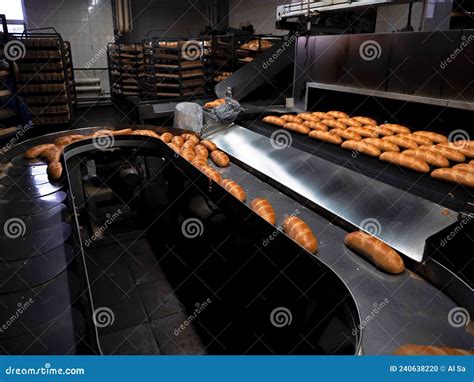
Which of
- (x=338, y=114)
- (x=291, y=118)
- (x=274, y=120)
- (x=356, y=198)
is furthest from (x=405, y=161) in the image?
(x=274, y=120)

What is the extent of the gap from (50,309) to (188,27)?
44.7 feet

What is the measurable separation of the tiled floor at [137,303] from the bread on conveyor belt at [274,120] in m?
1.83

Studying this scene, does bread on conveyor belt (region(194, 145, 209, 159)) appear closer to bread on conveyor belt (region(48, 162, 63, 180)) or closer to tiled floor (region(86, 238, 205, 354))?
tiled floor (region(86, 238, 205, 354))

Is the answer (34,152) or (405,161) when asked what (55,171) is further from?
(405,161)

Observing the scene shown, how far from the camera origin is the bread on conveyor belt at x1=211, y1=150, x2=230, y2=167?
3.29 meters

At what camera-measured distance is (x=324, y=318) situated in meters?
1.52

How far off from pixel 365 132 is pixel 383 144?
354 millimetres

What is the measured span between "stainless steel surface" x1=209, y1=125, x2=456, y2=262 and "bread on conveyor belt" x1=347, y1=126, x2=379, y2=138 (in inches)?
20.1

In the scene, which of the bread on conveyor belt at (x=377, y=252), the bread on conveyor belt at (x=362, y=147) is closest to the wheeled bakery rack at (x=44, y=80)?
the bread on conveyor belt at (x=362, y=147)

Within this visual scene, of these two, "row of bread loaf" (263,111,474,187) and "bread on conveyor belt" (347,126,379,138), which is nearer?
"row of bread loaf" (263,111,474,187)

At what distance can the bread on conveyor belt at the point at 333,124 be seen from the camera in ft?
10.9

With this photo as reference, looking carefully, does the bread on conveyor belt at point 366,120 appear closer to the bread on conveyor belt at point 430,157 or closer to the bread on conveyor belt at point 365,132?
the bread on conveyor belt at point 365,132

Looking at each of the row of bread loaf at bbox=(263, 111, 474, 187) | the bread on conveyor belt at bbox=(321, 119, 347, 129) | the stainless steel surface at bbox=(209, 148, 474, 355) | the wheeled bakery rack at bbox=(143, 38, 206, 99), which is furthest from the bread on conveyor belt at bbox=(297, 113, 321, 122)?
the wheeled bakery rack at bbox=(143, 38, 206, 99)

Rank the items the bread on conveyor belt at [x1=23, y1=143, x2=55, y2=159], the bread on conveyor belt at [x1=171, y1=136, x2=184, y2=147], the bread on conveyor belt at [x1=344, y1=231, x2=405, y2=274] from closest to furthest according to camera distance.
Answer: the bread on conveyor belt at [x1=344, y1=231, x2=405, y2=274] < the bread on conveyor belt at [x1=23, y1=143, x2=55, y2=159] < the bread on conveyor belt at [x1=171, y1=136, x2=184, y2=147]
